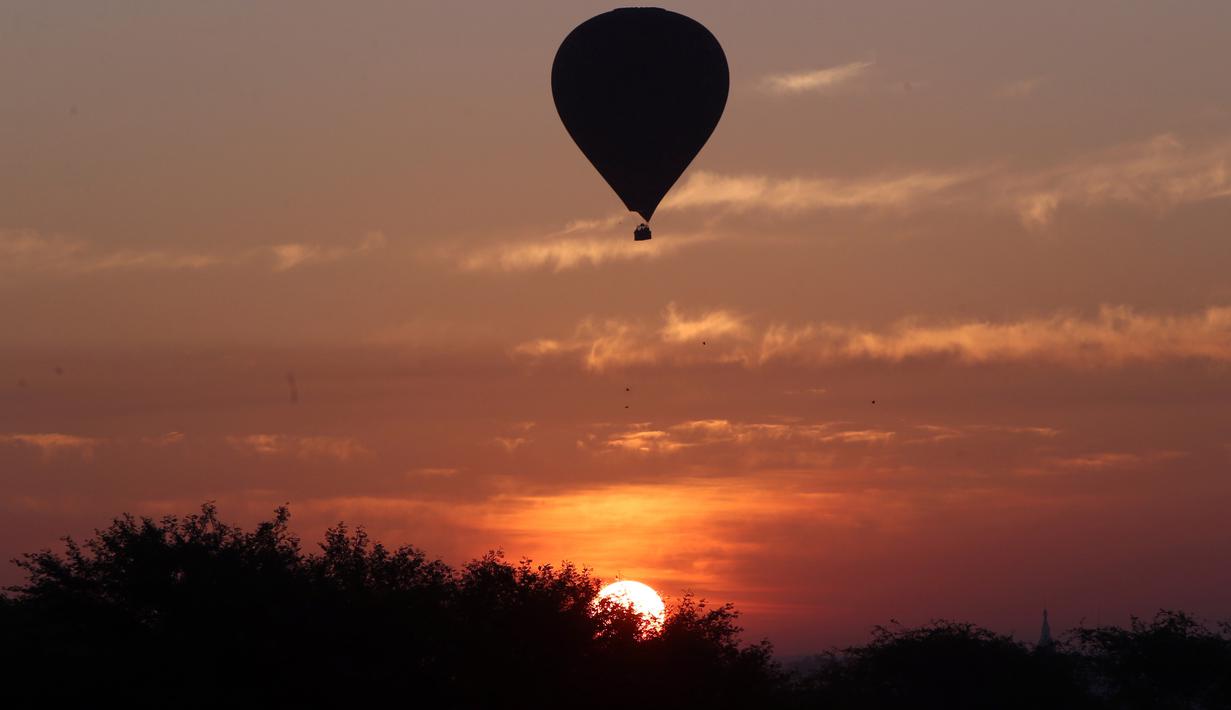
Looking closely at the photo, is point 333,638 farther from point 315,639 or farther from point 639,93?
point 639,93

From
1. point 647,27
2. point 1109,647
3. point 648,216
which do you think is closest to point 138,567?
point 648,216

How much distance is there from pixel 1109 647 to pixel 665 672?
5301 cm

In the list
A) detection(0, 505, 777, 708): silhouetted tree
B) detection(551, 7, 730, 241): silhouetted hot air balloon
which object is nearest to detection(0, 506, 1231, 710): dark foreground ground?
detection(0, 505, 777, 708): silhouetted tree

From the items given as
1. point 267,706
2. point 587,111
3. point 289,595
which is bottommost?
point 267,706

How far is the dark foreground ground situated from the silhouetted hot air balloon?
776 inches

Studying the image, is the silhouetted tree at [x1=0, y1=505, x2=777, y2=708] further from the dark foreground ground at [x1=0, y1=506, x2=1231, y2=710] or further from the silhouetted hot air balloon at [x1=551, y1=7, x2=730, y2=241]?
the silhouetted hot air balloon at [x1=551, y1=7, x2=730, y2=241]

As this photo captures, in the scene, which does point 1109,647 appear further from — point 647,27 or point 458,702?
point 458,702

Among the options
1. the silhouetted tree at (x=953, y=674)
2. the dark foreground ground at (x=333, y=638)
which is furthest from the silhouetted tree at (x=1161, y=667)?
the dark foreground ground at (x=333, y=638)

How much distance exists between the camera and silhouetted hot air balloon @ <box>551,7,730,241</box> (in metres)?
A: 67.1

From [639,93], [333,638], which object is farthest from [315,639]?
[639,93]

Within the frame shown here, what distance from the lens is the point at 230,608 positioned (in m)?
47.7

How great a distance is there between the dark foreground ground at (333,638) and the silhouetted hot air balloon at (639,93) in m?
19.7

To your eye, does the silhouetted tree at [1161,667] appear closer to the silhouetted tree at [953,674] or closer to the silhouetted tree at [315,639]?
the silhouetted tree at [953,674]

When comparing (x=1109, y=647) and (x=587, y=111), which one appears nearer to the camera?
(x=587, y=111)
